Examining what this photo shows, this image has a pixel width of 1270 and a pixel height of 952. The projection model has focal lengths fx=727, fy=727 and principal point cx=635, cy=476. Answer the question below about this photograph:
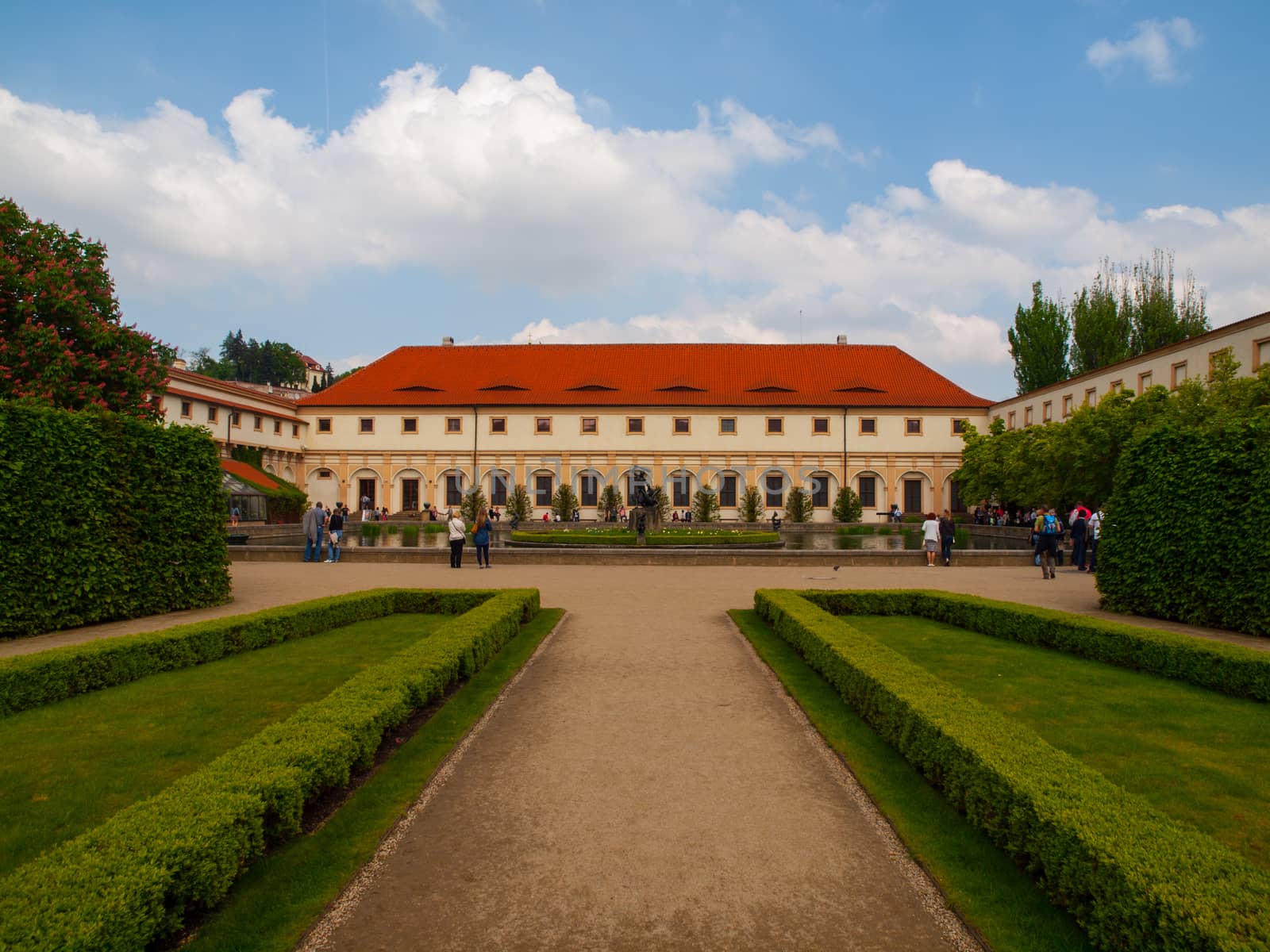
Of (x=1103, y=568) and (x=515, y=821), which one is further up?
(x=1103, y=568)

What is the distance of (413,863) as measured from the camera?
4.00 m

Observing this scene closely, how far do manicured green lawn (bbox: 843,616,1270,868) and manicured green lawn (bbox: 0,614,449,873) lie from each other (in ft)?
21.5

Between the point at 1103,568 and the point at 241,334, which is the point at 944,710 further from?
the point at 241,334

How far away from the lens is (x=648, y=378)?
5031 centimetres

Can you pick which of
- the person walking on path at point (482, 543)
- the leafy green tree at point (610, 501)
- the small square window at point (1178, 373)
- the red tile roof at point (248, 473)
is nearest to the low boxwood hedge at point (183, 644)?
the person walking on path at point (482, 543)

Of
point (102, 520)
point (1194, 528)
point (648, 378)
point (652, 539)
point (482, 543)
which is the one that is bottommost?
point (652, 539)

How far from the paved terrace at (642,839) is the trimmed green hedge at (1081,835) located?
54 cm

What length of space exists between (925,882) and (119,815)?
4.12 meters

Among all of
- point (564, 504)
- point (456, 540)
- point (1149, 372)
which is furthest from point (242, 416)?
point (1149, 372)

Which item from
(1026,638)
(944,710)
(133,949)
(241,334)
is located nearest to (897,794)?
(944,710)

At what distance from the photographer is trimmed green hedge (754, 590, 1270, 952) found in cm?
285

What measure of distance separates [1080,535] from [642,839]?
64.5ft

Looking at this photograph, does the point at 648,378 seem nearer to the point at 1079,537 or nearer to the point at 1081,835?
the point at 1079,537

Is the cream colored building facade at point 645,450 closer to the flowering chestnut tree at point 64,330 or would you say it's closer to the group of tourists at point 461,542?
the flowering chestnut tree at point 64,330
